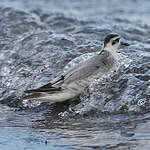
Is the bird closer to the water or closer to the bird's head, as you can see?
the water

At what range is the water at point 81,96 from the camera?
6574 mm

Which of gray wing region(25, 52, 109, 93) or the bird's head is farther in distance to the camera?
the bird's head

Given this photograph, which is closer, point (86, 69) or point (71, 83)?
point (71, 83)

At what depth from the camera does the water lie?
657cm

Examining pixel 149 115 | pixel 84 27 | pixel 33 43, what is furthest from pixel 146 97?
pixel 84 27

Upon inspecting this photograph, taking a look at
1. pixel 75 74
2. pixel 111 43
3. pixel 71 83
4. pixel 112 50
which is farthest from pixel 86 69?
pixel 111 43

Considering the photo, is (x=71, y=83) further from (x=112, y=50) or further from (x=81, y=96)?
(x=112, y=50)

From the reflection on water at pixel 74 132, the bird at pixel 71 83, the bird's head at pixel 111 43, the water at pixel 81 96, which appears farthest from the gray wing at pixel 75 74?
the bird's head at pixel 111 43

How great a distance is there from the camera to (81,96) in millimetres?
8352

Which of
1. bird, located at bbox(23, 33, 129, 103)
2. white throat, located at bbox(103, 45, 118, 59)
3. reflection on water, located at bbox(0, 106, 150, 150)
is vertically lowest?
reflection on water, located at bbox(0, 106, 150, 150)

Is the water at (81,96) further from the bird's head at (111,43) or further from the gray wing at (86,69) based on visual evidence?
the bird's head at (111,43)

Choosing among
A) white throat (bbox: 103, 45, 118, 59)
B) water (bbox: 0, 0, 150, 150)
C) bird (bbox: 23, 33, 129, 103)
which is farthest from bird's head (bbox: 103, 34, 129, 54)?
bird (bbox: 23, 33, 129, 103)

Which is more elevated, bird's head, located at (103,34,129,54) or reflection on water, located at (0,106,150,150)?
bird's head, located at (103,34,129,54)

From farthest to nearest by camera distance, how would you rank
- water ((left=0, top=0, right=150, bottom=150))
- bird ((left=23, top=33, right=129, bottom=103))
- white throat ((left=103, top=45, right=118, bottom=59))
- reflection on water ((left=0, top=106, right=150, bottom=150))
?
white throat ((left=103, top=45, right=118, bottom=59)) → bird ((left=23, top=33, right=129, bottom=103)) → water ((left=0, top=0, right=150, bottom=150)) → reflection on water ((left=0, top=106, right=150, bottom=150))
